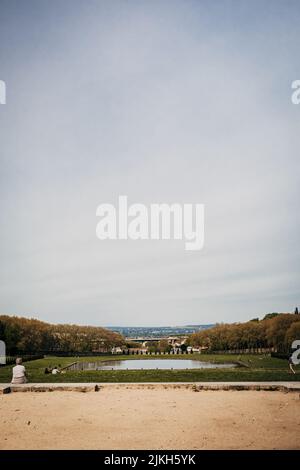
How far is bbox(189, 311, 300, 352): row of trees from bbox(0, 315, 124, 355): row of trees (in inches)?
1062

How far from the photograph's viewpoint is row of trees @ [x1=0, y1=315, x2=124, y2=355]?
3191 inches

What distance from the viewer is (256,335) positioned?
3538 inches

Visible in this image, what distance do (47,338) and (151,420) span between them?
88904mm

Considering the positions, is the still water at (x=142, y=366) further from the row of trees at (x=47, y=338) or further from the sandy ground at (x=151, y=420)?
the row of trees at (x=47, y=338)

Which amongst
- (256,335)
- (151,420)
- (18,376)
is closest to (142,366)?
(18,376)

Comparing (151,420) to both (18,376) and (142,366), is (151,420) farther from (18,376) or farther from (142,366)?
(142,366)

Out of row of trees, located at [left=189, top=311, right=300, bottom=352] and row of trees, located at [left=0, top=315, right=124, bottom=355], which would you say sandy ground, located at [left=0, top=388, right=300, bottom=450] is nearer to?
row of trees, located at [left=189, top=311, right=300, bottom=352]

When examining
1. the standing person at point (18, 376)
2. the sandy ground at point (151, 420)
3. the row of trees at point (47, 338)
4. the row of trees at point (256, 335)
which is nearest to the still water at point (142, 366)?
the row of trees at point (256, 335)

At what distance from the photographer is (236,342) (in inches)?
3708

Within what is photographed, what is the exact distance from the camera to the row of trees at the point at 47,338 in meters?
81.1
